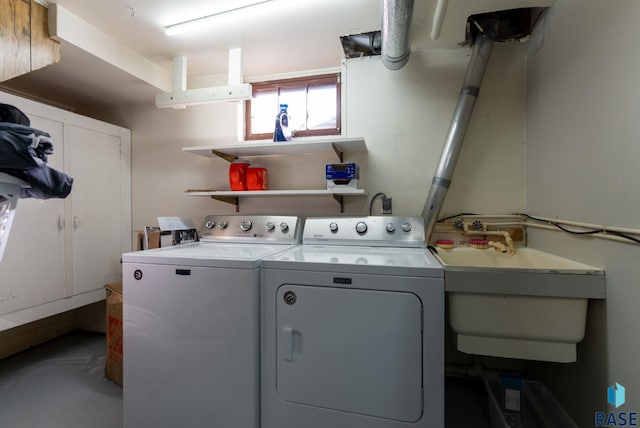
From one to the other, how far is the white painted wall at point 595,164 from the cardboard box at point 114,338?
105 inches

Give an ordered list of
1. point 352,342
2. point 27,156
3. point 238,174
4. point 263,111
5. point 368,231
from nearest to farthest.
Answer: point 27,156
point 352,342
point 368,231
point 238,174
point 263,111

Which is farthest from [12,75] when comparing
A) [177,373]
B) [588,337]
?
[588,337]

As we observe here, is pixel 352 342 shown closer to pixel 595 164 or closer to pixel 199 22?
pixel 595 164

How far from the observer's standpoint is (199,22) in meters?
1.76

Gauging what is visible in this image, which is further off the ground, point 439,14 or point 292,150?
point 439,14

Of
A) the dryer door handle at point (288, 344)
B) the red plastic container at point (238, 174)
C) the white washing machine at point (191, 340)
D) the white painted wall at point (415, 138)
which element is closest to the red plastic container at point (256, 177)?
the red plastic container at point (238, 174)

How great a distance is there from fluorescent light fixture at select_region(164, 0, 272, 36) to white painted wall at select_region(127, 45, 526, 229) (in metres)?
0.64

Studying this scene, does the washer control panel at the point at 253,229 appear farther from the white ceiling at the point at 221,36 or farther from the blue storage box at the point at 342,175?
the white ceiling at the point at 221,36

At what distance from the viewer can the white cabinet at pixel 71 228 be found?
190 cm

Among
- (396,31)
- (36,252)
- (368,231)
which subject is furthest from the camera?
(36,252)

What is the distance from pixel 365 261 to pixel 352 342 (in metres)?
0.34

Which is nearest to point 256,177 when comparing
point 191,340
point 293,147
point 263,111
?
point 293,147

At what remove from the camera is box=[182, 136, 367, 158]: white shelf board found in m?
1.83

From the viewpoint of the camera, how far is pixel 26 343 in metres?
2.40
